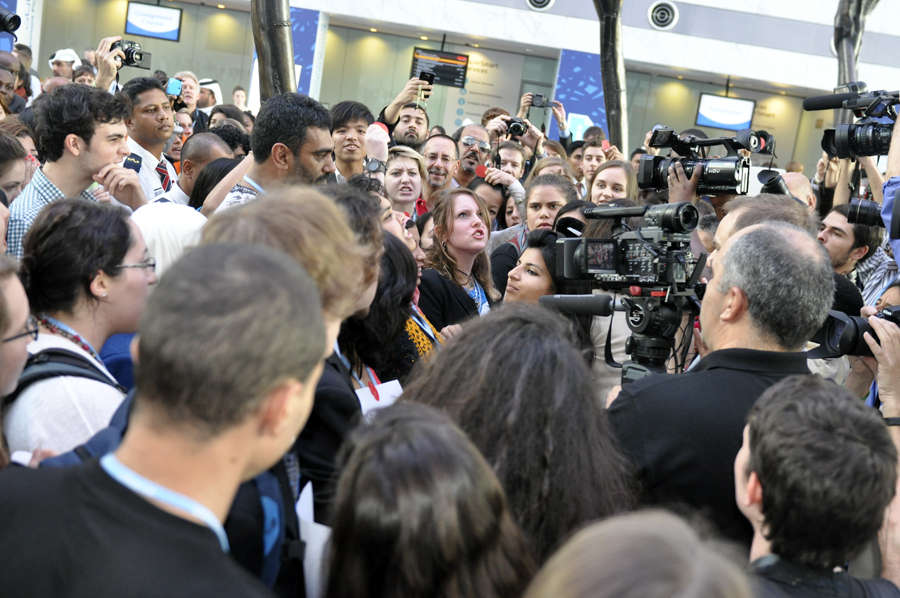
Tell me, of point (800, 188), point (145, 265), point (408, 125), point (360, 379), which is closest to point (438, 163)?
point (408, 125)

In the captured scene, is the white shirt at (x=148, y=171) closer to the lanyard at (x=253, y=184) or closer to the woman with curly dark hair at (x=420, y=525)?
the lanyard at (x=253, y=184)

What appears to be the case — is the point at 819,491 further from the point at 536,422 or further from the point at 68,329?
the point at 68,329

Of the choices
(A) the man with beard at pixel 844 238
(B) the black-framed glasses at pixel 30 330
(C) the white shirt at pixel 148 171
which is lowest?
(B) the black-framed glasses at pixel 30 330

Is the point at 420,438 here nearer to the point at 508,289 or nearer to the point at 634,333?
the point at 634,333

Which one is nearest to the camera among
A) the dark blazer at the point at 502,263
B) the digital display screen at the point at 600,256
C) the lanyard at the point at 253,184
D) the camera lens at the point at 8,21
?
the digital display screen at the point at 600,256

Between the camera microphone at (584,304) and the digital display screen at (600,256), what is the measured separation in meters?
0.15

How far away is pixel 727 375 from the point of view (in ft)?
5.98

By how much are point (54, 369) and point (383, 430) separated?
89 centimetres

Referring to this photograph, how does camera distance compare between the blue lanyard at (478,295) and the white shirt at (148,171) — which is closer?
the blue lanyard at (478,295)

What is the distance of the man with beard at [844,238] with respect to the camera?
404 cm

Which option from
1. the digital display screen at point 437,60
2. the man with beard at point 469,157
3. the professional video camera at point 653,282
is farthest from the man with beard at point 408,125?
the digital display screen at point 437,60

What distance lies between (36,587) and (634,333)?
1719 mm

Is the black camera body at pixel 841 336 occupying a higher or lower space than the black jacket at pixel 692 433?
higher

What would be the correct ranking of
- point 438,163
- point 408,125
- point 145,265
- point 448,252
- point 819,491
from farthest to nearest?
point 408,125, point 438,163, point 448,252, point 145,265, point 819,491
